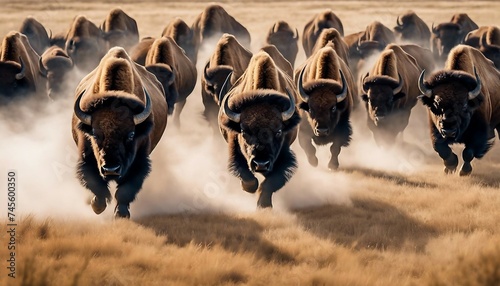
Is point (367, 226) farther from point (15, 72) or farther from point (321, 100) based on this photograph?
point (15, 72)

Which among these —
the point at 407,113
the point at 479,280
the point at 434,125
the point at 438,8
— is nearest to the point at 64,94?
the point at 407,113

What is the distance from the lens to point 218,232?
804cm

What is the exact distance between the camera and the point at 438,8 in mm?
51406

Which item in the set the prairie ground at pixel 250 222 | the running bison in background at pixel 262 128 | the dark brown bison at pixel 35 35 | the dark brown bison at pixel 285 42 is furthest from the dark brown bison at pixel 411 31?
the running bison in background at pixel 262 128

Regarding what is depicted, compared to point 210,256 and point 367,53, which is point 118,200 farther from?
point 367,53

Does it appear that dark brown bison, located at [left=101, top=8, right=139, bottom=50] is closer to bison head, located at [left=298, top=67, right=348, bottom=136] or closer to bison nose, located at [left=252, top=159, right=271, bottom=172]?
bison head, located at [left=298, top=67, right=348, bottom=136]

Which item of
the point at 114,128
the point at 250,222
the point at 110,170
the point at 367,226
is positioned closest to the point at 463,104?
the point at 367,226

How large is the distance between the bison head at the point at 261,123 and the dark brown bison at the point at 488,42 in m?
11.7

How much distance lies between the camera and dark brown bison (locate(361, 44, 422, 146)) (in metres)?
12.9

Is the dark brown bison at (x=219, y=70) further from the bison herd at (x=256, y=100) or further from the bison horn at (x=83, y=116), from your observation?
the bison horn at (x=83, y=116)

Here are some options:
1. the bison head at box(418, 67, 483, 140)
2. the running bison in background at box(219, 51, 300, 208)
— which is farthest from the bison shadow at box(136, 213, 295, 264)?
the bison head at box(418, 67, 483, 140)

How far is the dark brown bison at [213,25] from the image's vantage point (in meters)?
23.4

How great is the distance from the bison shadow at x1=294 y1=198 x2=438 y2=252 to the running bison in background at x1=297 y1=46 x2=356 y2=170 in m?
1.60

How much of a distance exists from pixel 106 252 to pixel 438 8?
47.8 metres
